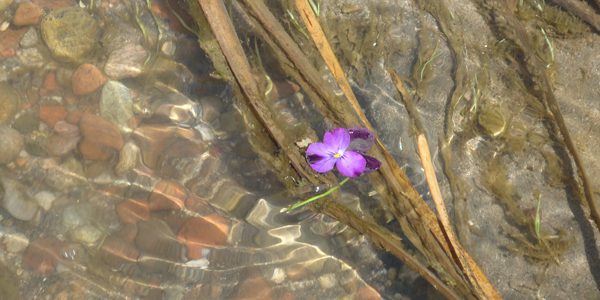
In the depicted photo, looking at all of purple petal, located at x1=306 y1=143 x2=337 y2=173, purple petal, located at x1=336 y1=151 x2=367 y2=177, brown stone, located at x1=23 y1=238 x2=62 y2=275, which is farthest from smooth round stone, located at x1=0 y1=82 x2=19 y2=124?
purple petal, located at x1=336 y1=151 x2=367 y2=177

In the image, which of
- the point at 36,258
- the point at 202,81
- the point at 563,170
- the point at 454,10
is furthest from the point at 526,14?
the point at 36,258

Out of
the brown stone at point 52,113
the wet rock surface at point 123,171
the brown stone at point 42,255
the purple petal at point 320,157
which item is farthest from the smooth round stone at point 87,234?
the purple petal at point 320,157

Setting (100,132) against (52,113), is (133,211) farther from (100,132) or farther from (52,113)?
(52,113)

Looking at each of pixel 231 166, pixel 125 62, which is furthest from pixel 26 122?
pixel 231 166

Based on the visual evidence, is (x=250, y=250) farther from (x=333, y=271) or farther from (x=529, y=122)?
(x=529, y=122)

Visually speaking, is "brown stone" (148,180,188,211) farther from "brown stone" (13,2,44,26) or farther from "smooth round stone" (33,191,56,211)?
"brown stone" (13,2,44,26)

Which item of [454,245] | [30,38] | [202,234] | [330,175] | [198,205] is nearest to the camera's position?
[454,245]
